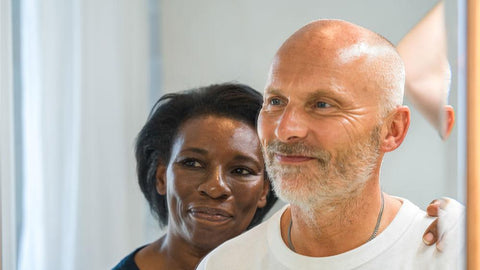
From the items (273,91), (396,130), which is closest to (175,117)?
(273,91)

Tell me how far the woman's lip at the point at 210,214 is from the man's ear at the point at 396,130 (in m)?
Result: 0.20

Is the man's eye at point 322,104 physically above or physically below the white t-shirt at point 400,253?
above

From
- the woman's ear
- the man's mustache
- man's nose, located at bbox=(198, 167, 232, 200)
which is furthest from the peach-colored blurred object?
man's nose, located at bbox=(198, 167, 232, 200)

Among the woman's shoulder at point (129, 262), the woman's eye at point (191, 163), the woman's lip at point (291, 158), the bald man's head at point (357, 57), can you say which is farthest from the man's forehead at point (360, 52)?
the woman's shoulder at point (129, 262)

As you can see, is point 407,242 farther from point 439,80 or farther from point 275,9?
point 275,9

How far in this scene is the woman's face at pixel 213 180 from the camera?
774 mm

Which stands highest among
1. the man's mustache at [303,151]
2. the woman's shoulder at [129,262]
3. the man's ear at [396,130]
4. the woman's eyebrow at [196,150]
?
the man's ear at [396,130]

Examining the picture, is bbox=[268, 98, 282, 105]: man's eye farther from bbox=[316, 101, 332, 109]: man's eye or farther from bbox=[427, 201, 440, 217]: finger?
bbox=[427, 201, 440, 217]: finger

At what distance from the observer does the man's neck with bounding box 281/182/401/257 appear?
700 mm

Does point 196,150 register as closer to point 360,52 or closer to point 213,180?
point 213,180

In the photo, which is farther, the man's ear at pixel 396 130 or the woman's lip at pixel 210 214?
the woman's lip at pixel 210 214

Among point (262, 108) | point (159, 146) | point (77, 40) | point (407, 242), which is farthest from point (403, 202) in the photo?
point (77, 40)

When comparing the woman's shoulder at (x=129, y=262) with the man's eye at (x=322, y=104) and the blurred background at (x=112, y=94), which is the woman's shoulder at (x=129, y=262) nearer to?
the blurred background at (x=112, y=94)

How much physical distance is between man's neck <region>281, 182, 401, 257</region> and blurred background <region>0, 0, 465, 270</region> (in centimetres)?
2
